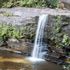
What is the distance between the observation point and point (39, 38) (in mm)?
12859

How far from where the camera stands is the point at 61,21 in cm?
1264

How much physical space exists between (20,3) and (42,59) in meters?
5.49

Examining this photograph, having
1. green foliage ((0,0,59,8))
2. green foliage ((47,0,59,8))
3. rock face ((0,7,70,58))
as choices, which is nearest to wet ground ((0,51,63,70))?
rock face ((0,7,70,58))

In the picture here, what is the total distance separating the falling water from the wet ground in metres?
0.72

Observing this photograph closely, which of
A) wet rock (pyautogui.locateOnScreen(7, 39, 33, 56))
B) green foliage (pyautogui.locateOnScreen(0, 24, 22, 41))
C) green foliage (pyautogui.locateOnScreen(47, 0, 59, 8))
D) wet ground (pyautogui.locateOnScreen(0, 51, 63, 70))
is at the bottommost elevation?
wet ground (pyautogui.locateOnScreen(0, 51, 63, 70))

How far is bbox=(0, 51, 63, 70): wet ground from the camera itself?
10.9 m

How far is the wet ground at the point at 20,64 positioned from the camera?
10931 mm

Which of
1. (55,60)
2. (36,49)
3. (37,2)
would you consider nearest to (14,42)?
(36,49)

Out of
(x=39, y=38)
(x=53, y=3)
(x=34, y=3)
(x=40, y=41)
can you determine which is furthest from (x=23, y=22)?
(x=53, y=3)

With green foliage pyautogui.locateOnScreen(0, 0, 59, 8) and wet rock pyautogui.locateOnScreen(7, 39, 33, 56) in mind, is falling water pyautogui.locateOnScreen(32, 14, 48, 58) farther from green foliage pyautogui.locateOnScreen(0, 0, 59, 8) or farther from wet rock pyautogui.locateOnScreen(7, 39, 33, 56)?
green foliage pyautogui.locateOnScreen(0, 0, 59, 8)

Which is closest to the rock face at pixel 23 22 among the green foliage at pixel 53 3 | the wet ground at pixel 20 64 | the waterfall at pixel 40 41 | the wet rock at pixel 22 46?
the wet rock at pixel 22 46

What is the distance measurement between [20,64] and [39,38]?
1.97 m

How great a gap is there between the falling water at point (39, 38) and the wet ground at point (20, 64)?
0.72 metres

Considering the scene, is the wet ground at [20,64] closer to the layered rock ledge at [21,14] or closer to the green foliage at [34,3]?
the layered rock ledge at [21,14]
